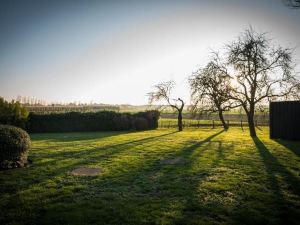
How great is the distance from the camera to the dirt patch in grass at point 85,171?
29.8 feet

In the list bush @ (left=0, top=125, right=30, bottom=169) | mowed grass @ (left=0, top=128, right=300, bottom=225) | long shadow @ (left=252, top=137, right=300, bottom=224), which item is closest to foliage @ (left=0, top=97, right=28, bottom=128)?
Answer: mowed grass @ (left=0, top=128, right=300, bottom=225)

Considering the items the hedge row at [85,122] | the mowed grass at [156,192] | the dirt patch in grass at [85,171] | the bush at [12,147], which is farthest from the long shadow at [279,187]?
the hedge row at [85,122]

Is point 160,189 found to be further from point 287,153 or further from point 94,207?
Answer: point 287,153

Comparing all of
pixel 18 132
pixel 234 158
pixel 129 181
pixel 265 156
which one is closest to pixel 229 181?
pixel 129 181

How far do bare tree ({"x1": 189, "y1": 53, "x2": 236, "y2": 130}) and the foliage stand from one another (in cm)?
2167

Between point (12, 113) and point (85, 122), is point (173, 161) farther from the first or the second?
point (85, 122)

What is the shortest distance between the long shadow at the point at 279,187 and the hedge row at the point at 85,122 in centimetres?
2543

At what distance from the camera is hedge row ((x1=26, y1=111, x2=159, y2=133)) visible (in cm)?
3403

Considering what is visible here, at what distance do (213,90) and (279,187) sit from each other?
1623cm

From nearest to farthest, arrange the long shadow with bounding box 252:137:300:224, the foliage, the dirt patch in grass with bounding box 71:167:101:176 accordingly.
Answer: the long shadow with bounding box 252:137:300:224, the dirt patch in grass with bounding box 71:167:101:176, the foliage

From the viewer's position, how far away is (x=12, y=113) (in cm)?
2855

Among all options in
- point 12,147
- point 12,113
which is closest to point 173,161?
point 12,147

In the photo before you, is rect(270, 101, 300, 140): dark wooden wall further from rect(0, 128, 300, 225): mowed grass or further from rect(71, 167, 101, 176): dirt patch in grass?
rect(71, 167, 101, 176): dirt patch in grass

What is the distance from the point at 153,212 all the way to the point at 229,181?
3.52 m
